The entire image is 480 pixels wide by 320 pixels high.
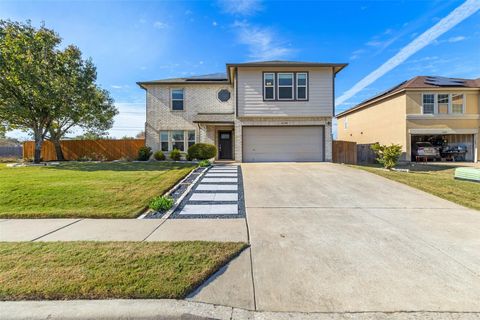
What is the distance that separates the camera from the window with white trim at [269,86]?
14412mm

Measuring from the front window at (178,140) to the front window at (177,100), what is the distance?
1.87 m

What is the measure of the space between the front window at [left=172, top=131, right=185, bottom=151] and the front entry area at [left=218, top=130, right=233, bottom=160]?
2.86m

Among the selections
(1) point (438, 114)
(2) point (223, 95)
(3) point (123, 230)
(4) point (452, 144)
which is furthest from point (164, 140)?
(4) point (452, 144)

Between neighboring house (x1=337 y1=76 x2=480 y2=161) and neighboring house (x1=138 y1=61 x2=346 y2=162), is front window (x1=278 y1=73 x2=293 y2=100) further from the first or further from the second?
neighboring house (x1=337 y1=76 x2=480 y2=161)

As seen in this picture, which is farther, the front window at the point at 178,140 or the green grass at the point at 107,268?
the front window at the point at 178,140

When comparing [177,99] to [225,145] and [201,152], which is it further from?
[201,152]

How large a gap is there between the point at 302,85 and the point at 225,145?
682cm

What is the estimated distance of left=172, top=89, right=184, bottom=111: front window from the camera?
1769cm

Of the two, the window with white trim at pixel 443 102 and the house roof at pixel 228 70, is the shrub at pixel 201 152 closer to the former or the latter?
the house roof at pixel 228 70

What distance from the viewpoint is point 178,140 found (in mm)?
17734

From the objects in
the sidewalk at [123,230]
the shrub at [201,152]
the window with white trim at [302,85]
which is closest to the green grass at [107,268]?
the sidewalk at [123,230]

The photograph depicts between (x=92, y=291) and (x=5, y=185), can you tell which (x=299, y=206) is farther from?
(x=5, y=185)

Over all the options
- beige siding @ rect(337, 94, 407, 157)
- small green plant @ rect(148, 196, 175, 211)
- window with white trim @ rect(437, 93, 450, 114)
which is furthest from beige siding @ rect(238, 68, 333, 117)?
small green plant @ rect(148, 196, 175, 211)

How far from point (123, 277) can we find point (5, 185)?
7502 millimetres
